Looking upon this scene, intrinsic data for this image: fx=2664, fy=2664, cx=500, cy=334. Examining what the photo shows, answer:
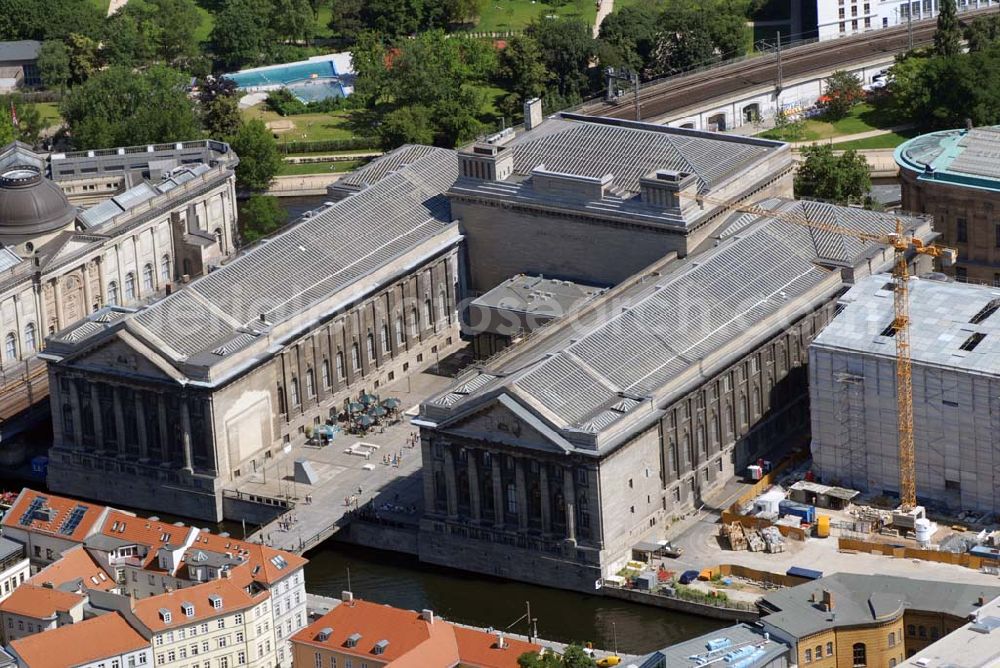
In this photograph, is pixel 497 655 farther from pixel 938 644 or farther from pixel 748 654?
pixel 938 644

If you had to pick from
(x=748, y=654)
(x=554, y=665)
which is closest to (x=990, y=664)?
(x=748, y=654)

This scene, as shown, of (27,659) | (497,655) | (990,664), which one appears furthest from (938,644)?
(27,659)

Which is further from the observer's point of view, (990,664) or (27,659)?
(27,659)

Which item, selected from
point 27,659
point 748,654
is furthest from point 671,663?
point 27,659

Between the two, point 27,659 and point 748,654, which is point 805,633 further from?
point 27,659

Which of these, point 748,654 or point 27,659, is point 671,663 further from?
point 27,659
